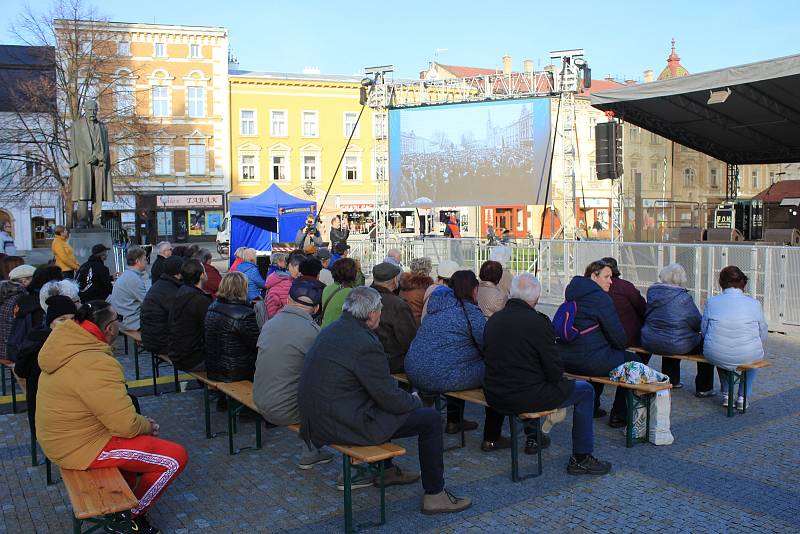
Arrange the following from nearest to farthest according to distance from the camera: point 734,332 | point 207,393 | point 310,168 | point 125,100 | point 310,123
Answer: point 207,393 < point 734,332 < point 125,100 < point 310,123 < point 310,168

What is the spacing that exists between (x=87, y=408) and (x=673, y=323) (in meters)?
5.14

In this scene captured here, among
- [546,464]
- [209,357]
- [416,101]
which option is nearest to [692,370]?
[546,464]

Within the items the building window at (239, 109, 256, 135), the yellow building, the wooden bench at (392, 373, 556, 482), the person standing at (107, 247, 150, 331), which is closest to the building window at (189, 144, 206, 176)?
the yellow building

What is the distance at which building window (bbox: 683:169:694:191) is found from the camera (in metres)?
22.9

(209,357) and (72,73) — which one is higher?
(72,73)

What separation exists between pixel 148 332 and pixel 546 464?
413 centimetres

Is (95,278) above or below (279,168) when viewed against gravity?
below

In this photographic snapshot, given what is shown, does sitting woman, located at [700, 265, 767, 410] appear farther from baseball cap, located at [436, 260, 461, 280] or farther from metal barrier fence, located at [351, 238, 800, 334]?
metal barrier fence, located at [351, 238, 800, 334]

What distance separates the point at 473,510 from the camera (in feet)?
14.9

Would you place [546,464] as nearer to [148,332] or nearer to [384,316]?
[384,316]

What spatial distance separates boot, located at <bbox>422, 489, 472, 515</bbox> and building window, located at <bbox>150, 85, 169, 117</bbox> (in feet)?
144

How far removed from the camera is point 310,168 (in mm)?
47781

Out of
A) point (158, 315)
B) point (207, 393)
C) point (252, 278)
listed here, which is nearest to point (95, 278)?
point (252, 278)

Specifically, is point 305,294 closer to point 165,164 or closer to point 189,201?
point 189,201
